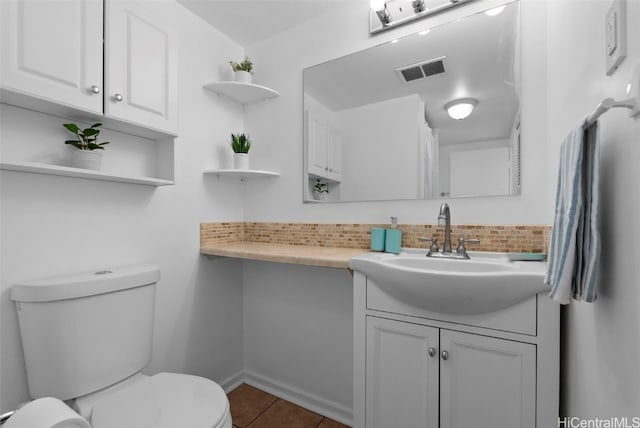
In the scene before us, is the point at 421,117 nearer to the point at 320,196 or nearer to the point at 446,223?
the point at 446,223

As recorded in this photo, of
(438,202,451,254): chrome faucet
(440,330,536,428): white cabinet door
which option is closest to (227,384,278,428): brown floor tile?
→ (440,330,536,428): white cabinet door

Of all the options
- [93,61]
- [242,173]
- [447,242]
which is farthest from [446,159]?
[93,61]

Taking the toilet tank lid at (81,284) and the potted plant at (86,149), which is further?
the potted plant at (86,149)

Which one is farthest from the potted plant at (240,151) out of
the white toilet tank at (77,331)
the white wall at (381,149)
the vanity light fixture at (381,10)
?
the vanity light fixture at (381,10)

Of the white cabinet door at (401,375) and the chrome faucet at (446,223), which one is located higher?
the chrome faucet at (446,223)

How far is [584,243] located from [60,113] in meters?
1.74

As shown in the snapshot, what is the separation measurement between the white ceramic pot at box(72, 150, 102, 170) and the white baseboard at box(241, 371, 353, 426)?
1.56m

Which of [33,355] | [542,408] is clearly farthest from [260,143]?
[542,408]

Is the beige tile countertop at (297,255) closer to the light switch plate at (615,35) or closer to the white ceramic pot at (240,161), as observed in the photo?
the white ceramic pot at (240,161)

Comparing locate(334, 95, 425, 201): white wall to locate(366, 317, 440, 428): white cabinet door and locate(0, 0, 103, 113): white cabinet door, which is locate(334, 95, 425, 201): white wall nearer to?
locate(366, 317, 440, 428): white cabinet door

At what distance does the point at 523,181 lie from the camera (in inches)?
53.3

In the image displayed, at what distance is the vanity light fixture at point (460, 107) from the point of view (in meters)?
1.47

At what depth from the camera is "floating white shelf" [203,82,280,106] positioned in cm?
181

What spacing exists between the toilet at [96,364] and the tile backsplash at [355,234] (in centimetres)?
71
